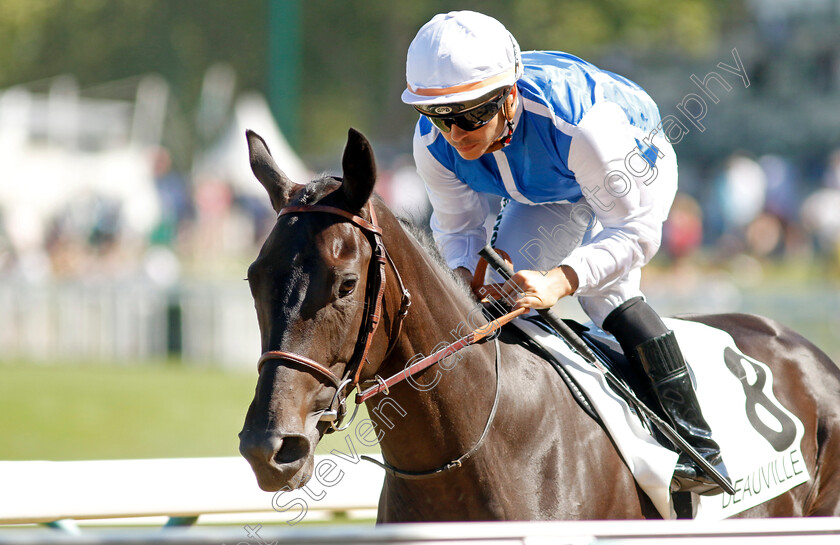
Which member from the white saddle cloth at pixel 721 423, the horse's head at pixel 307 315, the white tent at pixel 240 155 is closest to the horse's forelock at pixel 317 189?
the horse's head at pixel 307 315

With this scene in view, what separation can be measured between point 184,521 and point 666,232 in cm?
1084

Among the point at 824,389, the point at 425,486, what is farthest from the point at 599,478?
the point at 824,389

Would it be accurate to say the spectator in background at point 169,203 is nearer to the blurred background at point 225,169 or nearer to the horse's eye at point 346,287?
the blurred background at point 225,169

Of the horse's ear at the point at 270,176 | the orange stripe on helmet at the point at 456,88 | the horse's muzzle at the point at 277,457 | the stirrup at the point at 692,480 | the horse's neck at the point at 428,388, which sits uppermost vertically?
the orange stripe on helmet at the point at 456,88

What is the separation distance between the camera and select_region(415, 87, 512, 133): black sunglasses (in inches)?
111

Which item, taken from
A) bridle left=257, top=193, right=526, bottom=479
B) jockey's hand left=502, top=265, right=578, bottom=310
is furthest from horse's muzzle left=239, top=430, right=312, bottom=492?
jockey's hand left=502, top=265, right=578, bottom=310

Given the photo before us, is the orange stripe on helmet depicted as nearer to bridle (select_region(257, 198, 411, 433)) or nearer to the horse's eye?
bridle (select_region(257, 198, 411, 433))

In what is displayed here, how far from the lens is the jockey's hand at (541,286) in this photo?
9.42 ft

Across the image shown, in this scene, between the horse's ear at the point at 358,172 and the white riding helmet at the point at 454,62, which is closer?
the horse's ear at the point at 358,172

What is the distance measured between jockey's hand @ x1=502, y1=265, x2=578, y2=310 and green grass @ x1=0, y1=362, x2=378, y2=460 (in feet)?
11.5

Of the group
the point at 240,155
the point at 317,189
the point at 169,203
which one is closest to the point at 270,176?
the point at 317,189

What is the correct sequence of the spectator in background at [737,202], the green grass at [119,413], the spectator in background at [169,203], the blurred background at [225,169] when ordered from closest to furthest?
the green grass at [119,413]
the blurred background at [225,169]
the spectator in background at [737,202]
the spectator in background at [169,203]

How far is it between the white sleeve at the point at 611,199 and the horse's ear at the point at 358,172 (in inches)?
29.7

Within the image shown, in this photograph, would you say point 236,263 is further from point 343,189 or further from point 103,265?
point 343,189
